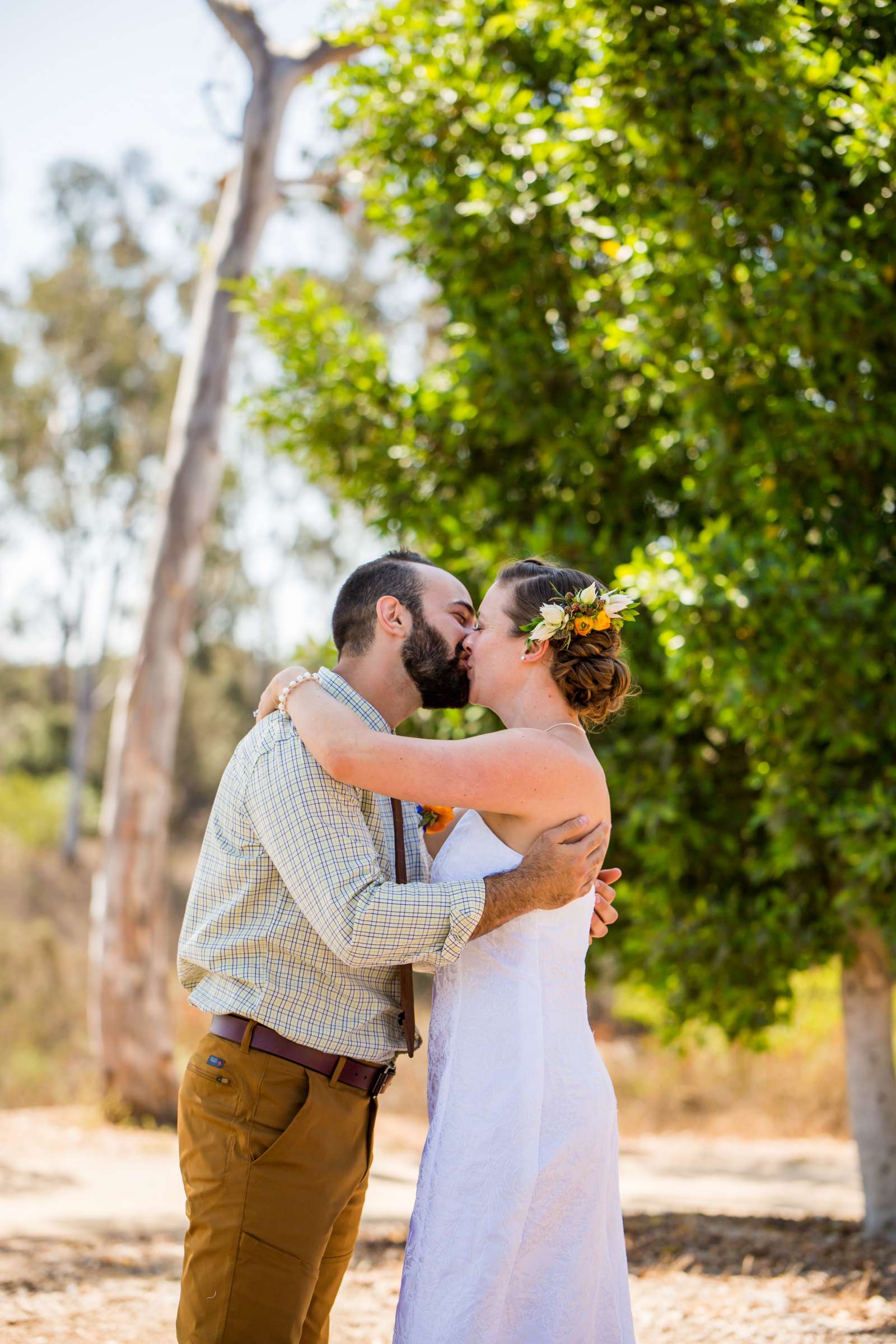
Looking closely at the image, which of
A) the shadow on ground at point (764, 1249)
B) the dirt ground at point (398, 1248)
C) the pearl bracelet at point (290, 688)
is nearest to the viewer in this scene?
the pearl bracelet at point (290, 688)

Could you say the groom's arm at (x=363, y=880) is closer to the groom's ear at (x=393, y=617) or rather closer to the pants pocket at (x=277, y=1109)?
the pants pocket at (x=277, y=1109)

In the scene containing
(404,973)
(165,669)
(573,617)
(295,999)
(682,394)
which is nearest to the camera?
(295,999)

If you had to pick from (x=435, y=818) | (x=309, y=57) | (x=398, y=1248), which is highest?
(x=309, y=57)

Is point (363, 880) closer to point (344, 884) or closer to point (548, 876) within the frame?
point (344, 884)

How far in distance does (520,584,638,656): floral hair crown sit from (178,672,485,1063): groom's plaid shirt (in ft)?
1.72

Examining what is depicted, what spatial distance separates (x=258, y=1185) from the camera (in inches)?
91.2

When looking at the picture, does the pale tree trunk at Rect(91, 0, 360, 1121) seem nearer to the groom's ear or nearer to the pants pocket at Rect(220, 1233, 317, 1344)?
the groom's ear

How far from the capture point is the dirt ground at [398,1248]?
4094 mm

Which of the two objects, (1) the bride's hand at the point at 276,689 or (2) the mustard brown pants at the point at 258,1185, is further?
(1) the bride's hand at the point at 276,689

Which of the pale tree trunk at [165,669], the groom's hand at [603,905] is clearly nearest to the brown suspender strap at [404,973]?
the groom's hand at [603,905]

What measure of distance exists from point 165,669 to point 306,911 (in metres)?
7.24

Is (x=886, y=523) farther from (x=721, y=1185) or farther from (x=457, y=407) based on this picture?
(x=721, y=1185)

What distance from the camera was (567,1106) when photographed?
2482mm

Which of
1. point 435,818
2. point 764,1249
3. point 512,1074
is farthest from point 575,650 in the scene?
point 764,1249
